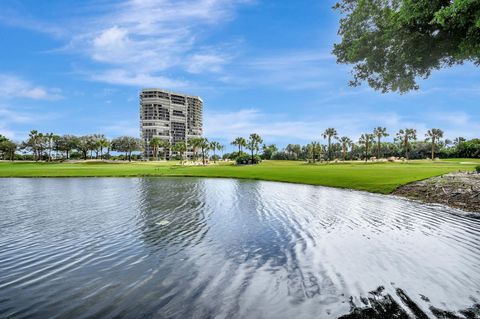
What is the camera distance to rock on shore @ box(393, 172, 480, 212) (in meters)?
21.3

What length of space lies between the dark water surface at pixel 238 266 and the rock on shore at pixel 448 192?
5.57m

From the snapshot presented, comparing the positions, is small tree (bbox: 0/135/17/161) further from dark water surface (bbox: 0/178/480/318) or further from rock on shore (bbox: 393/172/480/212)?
rock on shore (bbox: 393/172/480/212)

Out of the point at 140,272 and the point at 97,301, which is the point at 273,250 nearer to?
the point at 140,272

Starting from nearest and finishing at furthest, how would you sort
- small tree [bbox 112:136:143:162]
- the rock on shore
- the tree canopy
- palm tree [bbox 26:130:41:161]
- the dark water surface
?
the dark water surface < the tree canopy < the rock on shore < palm tree [bbox 26:130:41:161] < small tree [bbox 112:136:143:162]

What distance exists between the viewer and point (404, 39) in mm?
19844

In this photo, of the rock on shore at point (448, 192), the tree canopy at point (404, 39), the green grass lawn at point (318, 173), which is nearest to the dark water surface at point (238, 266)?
the rock on shore at point (448, 192)

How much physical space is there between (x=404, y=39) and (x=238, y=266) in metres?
20.8

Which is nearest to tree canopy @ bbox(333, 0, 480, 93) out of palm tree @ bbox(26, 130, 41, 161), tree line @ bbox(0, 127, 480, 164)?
tree line @ bbox(0, 127, 480, 164)

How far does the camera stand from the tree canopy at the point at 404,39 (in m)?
15.9

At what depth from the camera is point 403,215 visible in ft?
58.6

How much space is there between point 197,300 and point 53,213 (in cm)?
1609

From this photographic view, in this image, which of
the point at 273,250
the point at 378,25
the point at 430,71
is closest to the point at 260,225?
the point at 273,250

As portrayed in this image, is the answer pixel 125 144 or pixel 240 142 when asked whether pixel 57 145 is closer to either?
pixel 125 144

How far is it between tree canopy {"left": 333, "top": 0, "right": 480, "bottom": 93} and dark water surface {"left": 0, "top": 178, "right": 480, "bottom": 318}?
11522 millimetres
